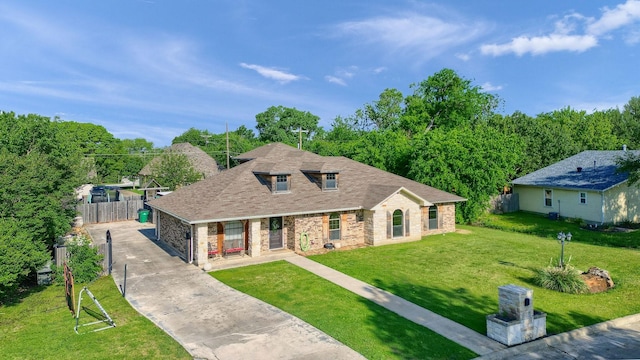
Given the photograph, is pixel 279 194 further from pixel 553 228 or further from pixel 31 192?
pixel 553 228

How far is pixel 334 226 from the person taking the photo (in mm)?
23906

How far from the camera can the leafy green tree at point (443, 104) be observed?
5275cm

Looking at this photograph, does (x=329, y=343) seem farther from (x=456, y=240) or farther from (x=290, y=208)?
(x=456, y=240)

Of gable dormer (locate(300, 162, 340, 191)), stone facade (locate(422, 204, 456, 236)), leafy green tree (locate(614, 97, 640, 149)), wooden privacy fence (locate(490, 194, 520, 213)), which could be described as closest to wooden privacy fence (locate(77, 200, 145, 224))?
gable dormer (locate(300, 162, 340, 191))

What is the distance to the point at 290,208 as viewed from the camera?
2202cm

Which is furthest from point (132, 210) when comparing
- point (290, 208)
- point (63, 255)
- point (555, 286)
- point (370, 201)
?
point (555, 286)

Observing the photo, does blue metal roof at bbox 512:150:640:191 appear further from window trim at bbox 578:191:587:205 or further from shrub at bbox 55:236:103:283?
shrub at bbox 55:236:103:283

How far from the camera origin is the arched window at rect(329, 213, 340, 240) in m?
23.8

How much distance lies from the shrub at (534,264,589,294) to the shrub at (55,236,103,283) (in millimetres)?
19153

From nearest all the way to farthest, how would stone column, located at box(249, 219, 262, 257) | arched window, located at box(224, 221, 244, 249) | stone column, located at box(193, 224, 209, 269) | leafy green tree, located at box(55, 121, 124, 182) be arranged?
stone column, located at box(193, 224, 209, 269) → stone column, located at box(249, 219, 262, 257) → arched window, located at box(224, 221, 244, 249) → leafy green tree, located at box(55, 121, 124, 182)

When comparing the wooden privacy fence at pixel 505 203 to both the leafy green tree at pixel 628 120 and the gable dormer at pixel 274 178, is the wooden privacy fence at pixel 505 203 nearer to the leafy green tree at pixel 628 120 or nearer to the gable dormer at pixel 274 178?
the leafy green tree at pixel 628 120

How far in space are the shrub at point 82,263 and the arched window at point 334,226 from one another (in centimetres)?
1192

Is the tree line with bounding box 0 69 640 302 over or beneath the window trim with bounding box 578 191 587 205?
over

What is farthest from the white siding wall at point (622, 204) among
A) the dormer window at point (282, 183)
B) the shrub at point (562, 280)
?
the dormer window at point (282, 183)
